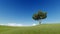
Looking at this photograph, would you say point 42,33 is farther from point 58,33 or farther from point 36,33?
point 58,33

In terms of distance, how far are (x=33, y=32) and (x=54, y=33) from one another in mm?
4017

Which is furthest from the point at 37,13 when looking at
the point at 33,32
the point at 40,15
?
the point at 33,32

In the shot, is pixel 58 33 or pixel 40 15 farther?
pixel 40 15

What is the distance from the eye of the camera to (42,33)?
24.0 m

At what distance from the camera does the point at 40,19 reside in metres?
70.7

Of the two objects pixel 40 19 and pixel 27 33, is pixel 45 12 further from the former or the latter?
pixel 27 33

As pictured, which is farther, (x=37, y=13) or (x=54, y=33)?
(x=37, y=13)

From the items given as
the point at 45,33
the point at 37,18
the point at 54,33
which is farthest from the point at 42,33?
the point at 37,18

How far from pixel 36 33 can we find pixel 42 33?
1.13 m

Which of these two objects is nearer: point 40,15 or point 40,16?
point 40,16

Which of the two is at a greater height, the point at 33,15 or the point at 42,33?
the point at 33,15

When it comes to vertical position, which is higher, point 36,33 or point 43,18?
point 43,18

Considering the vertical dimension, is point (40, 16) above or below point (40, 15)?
below

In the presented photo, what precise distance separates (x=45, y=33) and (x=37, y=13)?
1870 inches
